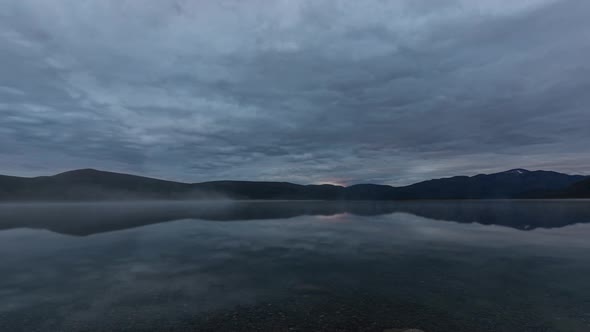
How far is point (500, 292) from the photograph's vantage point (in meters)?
18.2

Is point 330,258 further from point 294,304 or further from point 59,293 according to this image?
point 59,293

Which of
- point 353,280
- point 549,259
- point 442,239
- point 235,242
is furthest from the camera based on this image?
point 442,239

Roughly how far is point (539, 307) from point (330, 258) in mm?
15978

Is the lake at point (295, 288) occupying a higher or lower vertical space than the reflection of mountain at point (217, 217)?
lower

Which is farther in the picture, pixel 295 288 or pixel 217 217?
pixel 217 217

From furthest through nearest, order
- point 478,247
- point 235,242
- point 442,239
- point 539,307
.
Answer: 1. point 442,239
2. point 235,242
3. point 478,247
4. point 539,307

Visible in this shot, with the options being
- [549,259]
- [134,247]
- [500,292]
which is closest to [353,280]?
[500,292]

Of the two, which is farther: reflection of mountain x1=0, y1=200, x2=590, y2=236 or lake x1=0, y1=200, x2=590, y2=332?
reflection of mountain x1=0, y1=200, x2=590, y2=236

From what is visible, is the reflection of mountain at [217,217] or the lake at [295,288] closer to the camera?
the lake at [295,288]

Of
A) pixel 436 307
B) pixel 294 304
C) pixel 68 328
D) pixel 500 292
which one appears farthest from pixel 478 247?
pixel 68 328

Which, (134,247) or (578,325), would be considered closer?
(578,325)

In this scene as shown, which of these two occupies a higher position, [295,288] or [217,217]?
[217,217]

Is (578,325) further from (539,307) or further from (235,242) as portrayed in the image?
(235,242)

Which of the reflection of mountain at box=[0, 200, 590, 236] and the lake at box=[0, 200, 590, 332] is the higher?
the reflection of mountain at box=[0, 200, 590, 236]
